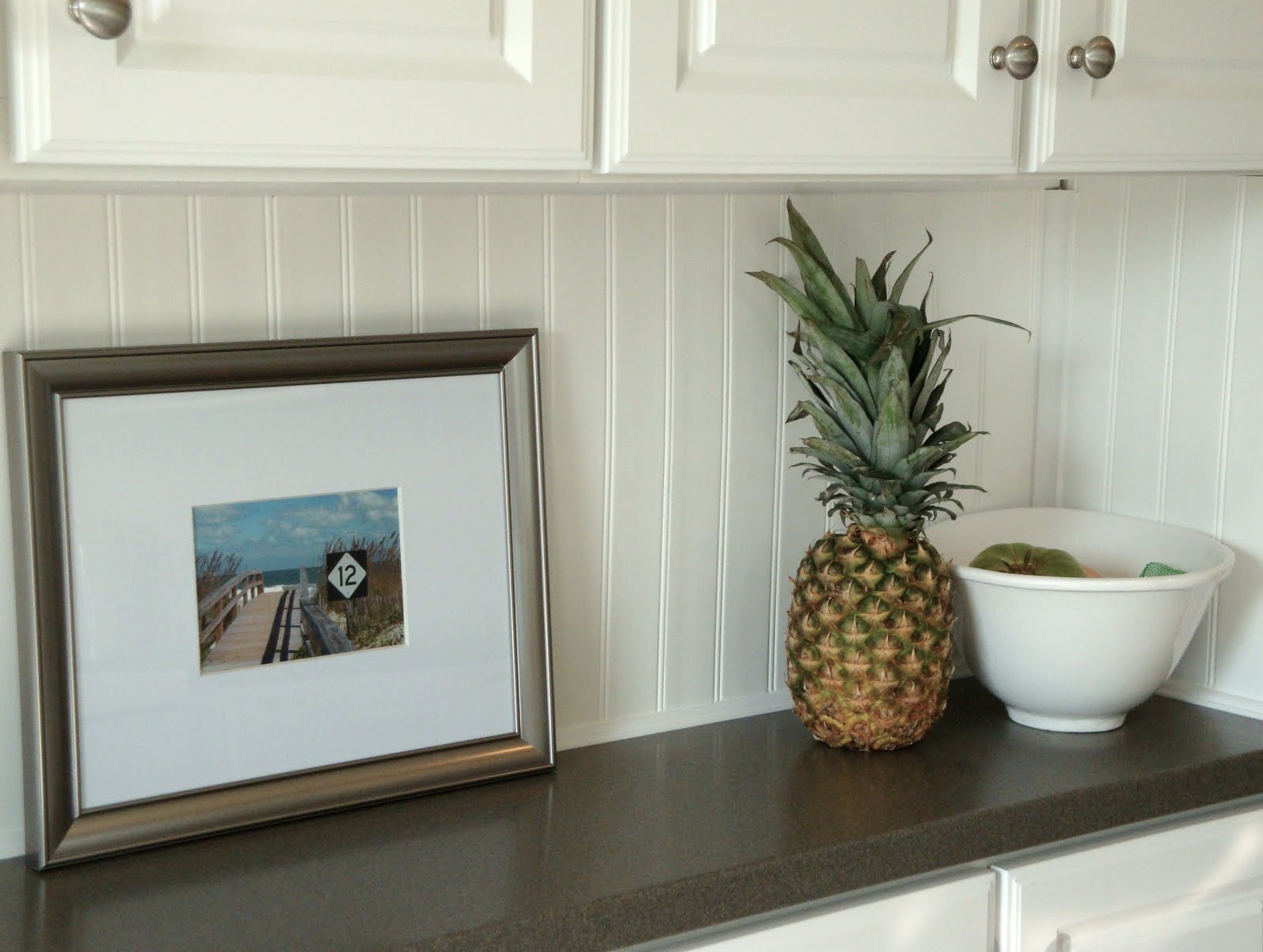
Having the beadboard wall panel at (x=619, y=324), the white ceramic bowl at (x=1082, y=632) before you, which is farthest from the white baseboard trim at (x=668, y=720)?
the white ceramic bowl at (x=1082, y=632)

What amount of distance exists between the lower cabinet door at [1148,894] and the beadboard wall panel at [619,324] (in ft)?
1.23

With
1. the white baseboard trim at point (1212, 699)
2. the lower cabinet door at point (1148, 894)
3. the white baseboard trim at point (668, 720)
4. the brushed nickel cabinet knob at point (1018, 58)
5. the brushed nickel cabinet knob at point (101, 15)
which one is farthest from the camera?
the white baseboard trim at point (1212, 699)

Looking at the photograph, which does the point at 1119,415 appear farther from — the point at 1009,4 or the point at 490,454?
the point at 490,454

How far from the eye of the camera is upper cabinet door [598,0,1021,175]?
100cm

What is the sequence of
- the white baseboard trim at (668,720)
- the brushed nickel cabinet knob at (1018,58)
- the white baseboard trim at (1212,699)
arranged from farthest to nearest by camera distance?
the white baseboard trim at (1212,699) → the white baseboard trim at (668,720) → the brushed nickel cabinet knob at (1018,58)

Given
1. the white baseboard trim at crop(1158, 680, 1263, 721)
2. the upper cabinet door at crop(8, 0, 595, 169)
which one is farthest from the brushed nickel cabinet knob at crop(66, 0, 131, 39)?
the white baseboard trim at crop(1158, 680, 1263, 721)

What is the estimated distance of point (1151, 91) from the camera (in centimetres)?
123

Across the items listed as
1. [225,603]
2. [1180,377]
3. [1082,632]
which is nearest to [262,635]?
[225,603]

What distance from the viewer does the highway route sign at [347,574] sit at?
122 centimetres

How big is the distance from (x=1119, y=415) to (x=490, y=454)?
2.60 feet

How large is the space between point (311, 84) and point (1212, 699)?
1207 mm

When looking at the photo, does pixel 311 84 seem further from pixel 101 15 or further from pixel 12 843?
pixel 12 843

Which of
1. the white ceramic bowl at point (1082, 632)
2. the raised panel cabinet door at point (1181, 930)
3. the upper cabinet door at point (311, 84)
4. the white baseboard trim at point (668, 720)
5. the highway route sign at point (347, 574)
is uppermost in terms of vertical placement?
the upper cabinet door at point (311, 84)

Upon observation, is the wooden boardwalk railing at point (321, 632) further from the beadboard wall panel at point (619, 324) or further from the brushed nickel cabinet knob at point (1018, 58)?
the brushed nickel cabinet knob at point (1018, 58)
